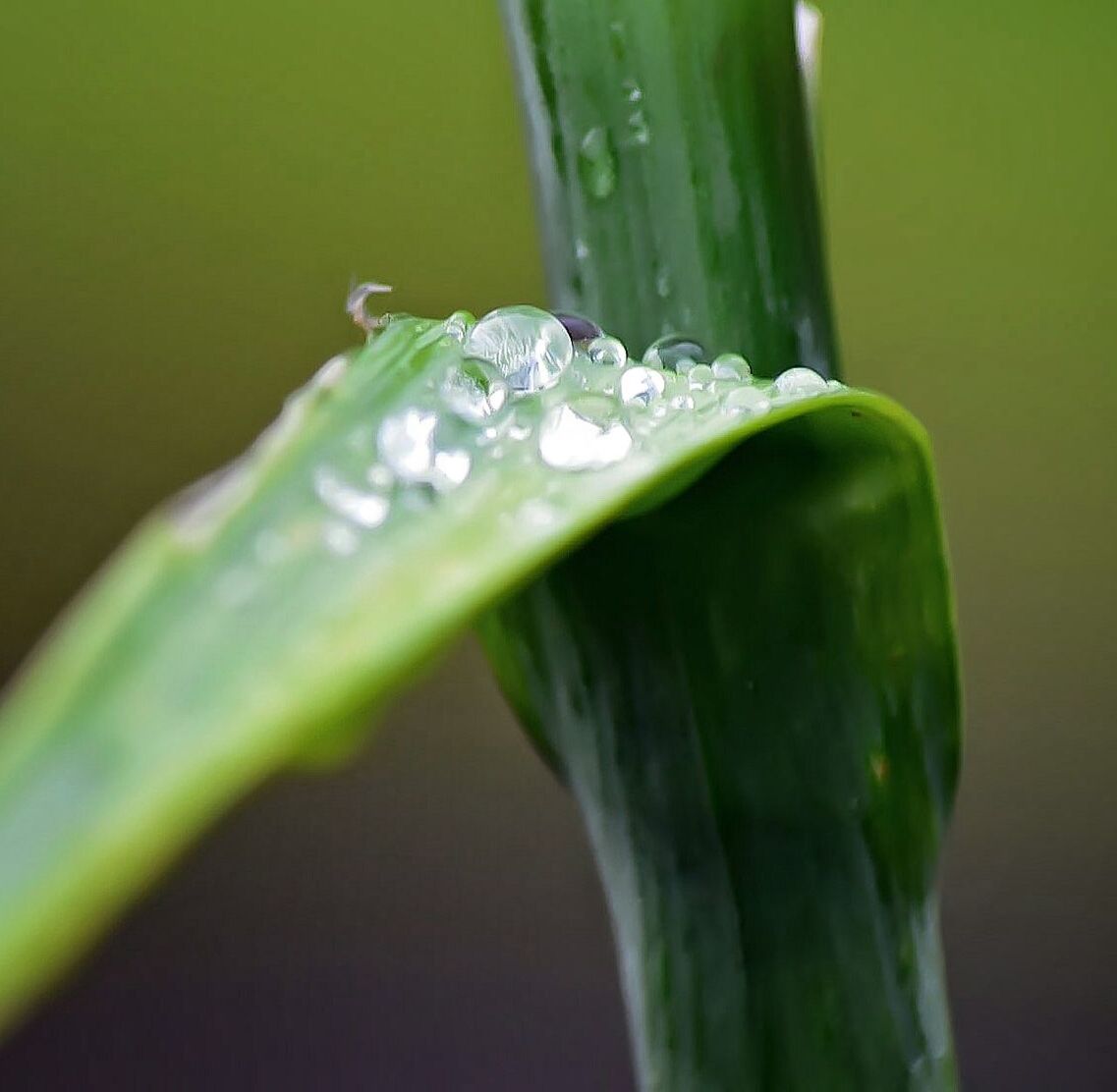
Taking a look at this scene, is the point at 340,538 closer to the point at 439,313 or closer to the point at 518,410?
the point at 518,410

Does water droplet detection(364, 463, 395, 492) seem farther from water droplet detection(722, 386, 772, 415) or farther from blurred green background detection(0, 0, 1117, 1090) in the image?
blurred green background detection(0, 0, 1117, 1090)

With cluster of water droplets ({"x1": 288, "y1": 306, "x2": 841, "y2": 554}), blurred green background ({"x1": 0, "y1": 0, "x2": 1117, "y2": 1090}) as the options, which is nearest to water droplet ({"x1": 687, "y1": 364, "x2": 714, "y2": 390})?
cluster of water droplets ({"x1": 288, "y1": 306, "x2": 841, "y2": 554})

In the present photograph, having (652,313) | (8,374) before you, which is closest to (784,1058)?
(652,313)

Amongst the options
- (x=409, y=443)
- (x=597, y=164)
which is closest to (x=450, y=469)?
(x=409, y=443)

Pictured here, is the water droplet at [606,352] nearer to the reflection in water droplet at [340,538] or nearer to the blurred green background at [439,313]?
the reflection in water droplet at [340,538]


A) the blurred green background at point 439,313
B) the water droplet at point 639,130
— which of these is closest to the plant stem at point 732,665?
the water droplet at point 639,130

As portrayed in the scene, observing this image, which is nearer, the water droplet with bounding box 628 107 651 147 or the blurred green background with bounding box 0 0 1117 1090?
the water droplet with bounding box 628 107 651 147
